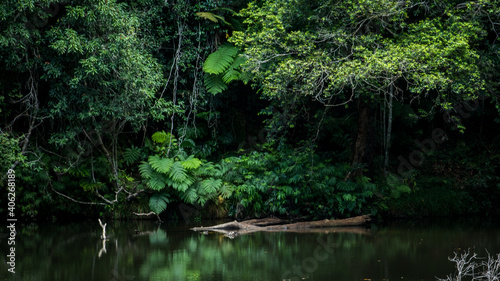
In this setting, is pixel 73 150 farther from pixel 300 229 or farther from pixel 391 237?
pixel 391 237

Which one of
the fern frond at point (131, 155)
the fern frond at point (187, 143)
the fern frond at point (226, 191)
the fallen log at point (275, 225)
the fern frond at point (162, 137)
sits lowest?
the fallen log at point (275, 225)

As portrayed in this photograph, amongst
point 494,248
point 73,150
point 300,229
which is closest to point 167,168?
point 73,150

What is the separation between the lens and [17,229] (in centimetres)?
1042

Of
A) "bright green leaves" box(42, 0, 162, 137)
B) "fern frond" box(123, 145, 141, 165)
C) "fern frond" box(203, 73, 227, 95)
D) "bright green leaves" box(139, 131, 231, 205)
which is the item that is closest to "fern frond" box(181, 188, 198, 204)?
"bright green leaves" box(139, 131, 231, 205)

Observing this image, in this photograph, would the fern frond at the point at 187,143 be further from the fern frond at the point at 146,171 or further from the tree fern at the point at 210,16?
the tree fern at the point at 210,16

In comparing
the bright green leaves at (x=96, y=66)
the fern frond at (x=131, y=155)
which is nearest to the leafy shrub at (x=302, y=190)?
the fern frond at (x=131, y=155)

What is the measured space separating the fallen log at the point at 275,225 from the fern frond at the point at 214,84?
301cm

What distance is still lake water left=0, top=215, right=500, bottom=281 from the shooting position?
6828 millimetres

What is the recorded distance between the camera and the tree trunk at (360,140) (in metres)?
11.5

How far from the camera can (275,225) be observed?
11039 millimetres

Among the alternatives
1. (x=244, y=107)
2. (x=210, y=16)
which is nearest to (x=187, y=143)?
(x=244, y=107)

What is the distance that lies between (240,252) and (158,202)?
356cm

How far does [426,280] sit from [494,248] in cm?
263

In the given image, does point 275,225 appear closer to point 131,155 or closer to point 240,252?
point 240,252
